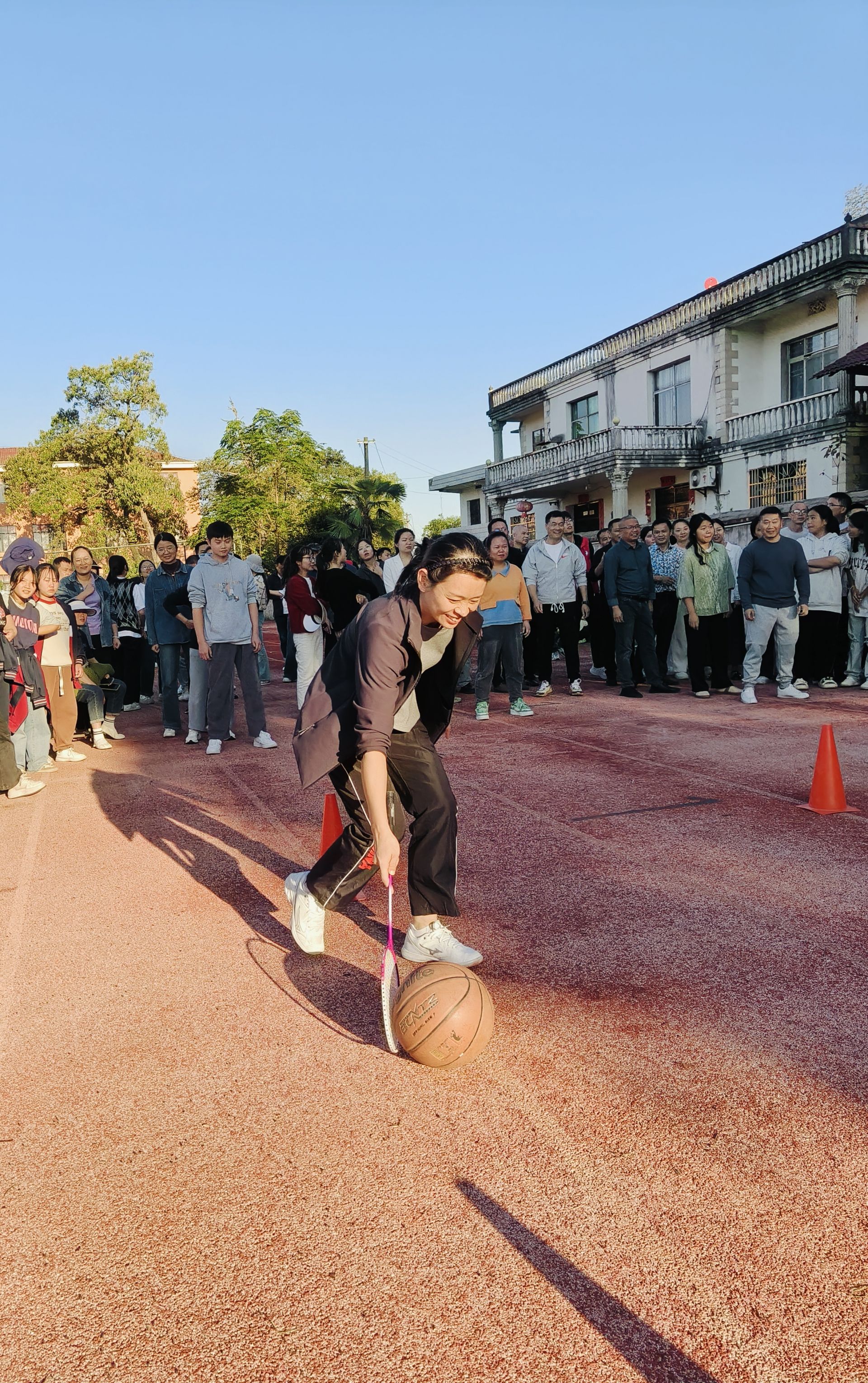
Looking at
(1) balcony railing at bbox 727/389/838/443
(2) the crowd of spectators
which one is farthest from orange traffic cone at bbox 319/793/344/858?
(1) balcony railing at bbox 727/389/838/443

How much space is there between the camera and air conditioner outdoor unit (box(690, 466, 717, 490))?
2955 cm

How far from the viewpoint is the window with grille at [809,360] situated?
85.6ft

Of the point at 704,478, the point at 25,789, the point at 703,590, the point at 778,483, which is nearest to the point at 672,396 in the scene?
the point at 704,478

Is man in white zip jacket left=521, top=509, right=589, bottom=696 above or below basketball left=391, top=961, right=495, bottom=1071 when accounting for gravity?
above

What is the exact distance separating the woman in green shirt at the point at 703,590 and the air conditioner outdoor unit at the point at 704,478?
18766 millimetres

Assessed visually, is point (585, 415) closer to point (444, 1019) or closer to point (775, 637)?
point (775, 637)

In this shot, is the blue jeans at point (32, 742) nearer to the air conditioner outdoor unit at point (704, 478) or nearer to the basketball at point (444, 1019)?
the basketball at point (444, 1019)

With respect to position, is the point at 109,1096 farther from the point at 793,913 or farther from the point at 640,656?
the point at 640,656

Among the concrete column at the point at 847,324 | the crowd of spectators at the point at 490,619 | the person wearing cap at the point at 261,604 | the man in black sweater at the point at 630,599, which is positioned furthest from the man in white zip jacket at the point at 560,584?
the concrete column at the point at 847,324

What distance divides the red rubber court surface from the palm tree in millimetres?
39134

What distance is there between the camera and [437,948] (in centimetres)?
412

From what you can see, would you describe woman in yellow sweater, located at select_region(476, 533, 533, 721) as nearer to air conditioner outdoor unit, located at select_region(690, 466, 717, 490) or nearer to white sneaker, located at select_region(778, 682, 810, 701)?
white sneaker, located at select_region(778, 682, 810, 701)

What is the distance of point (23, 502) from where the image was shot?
4438 cm

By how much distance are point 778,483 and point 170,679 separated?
21.3 metres
